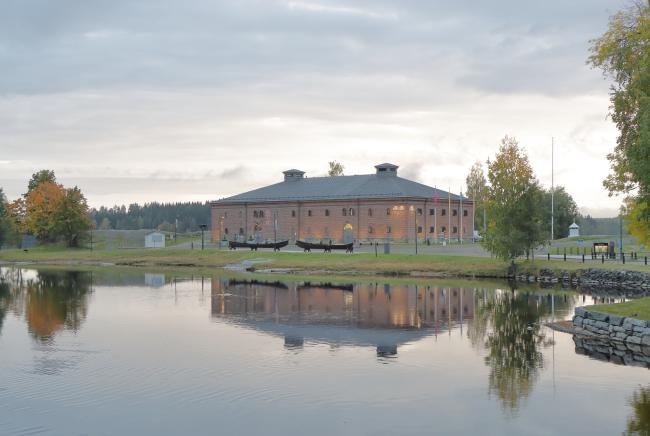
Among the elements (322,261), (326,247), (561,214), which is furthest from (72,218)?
(561,214)

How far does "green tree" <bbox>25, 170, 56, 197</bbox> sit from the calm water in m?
82.8

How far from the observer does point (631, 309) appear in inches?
1072

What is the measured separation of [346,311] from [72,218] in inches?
2958

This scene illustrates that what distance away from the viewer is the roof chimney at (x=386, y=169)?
103188 mm

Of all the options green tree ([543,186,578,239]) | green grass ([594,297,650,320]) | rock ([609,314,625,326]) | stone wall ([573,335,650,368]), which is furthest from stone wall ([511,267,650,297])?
green tree ([543,186,578,239])

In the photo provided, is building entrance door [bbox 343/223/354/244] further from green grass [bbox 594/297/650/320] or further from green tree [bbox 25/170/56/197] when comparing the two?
green grass [bbox 594/297/650/320]

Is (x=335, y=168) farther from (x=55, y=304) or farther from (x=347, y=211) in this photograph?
(x=55, y=304)

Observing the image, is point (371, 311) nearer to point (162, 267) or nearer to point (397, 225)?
point (162, 267)

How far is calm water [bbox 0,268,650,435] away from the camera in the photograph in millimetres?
16406

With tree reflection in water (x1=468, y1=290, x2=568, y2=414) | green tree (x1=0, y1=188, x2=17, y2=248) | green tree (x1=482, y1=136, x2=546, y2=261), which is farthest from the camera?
green tree (x1=0, y1=188, x2=17, y2=248)

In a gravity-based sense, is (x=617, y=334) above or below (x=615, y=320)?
below

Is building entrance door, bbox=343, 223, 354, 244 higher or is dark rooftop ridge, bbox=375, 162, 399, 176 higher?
dark rooftop ridge, bbox=375, 162, 399, 176

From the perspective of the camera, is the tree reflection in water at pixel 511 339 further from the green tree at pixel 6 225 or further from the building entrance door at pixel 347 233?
the green tree at pixel 6 225

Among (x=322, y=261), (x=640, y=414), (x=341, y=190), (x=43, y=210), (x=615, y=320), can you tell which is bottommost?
(x=640, y=414)
